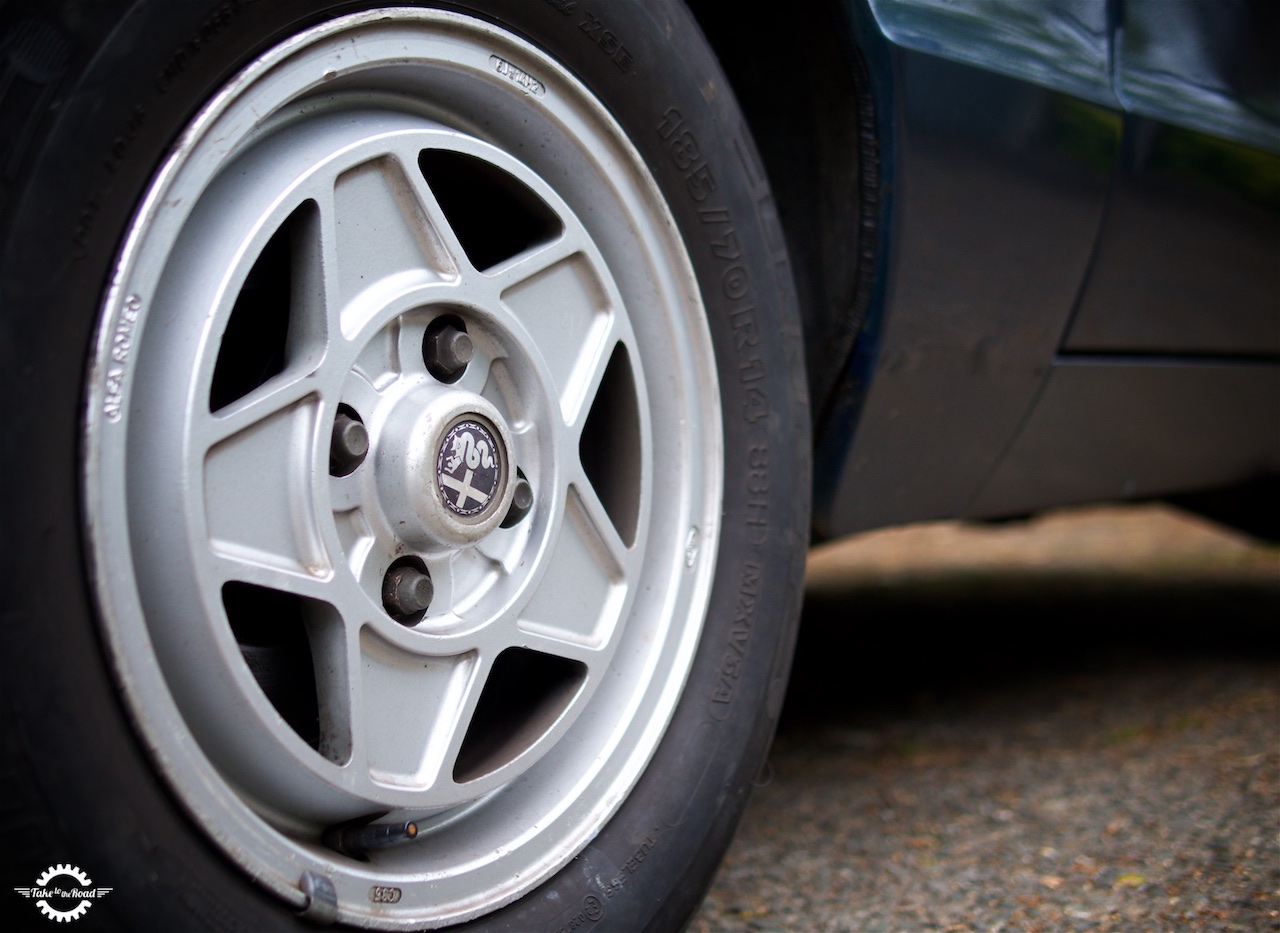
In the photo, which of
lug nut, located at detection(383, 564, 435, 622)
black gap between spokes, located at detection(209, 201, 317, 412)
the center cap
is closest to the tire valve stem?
lug nut, located at detection(383, 564, 435, 622)

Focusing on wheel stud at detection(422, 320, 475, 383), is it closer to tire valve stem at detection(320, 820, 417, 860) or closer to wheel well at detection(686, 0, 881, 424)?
tire valve stem at detection(320, 820, 417, 860)

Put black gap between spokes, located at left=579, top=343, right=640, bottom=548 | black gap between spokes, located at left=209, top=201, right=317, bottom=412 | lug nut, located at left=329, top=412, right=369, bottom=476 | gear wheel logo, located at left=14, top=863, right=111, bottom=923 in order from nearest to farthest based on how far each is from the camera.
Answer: gear wheel logo, located at left=14, top=863, right=111, bottom=923 → lug nut, located at left=329, top=412, right=369, bottom=476 → black gap between spokes, located at left=209, top=201, right=317, bottom=412 → black gap between spokes, located at left=579, top=343, right=640, bottom=548

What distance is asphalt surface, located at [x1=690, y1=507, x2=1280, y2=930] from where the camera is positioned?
1481 millimetres

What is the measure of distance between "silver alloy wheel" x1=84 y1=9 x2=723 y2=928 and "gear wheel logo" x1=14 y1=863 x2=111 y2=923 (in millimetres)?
90

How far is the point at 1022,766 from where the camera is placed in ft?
6.63

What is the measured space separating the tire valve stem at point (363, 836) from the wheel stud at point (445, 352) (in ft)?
1.41

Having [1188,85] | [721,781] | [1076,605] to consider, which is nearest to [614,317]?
[721,781]

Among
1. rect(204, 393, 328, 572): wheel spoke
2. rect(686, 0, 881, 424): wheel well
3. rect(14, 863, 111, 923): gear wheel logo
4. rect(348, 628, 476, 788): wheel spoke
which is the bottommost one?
rect(14, 863, 111, 923): gear wheel logo

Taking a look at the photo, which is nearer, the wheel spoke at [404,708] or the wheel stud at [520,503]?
the wheel spoke at [404,708]

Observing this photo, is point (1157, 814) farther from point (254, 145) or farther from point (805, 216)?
point (254, 145)

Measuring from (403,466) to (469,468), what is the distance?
0.07 metres

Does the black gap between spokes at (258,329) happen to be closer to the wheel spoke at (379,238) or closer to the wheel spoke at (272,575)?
the wheel spoke at (379,238)

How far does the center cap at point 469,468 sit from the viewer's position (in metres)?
1.08

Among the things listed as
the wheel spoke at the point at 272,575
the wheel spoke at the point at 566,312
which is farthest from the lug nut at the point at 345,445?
the wheel spoke at the point at 566,312
